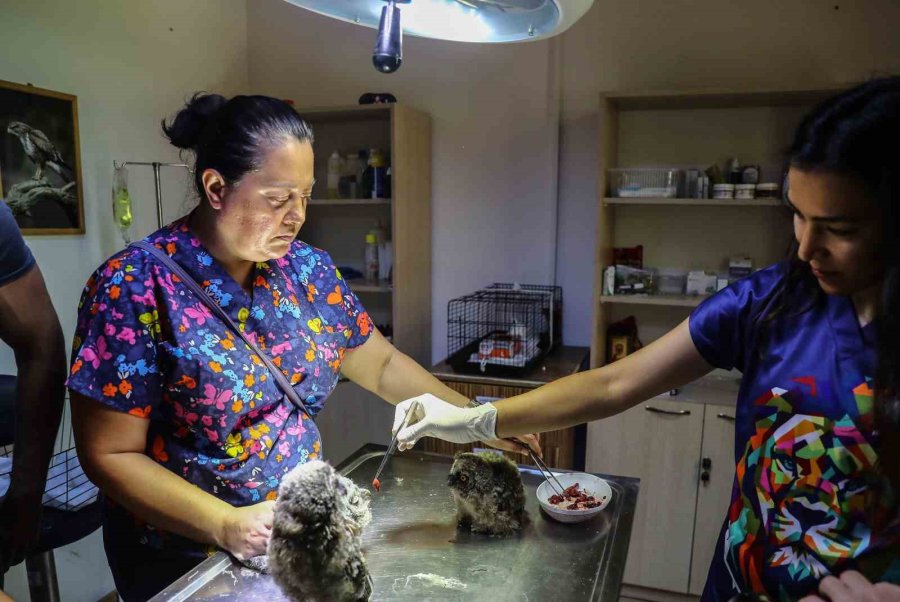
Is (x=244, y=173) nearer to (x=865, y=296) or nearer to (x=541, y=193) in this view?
(x=865, y=296)

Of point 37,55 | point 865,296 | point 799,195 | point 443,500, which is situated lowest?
point 443,500

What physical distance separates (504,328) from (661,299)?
2.18 feet

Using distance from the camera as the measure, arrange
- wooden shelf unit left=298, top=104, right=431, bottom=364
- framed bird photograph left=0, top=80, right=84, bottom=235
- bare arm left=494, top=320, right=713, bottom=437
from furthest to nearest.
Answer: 1. wooden shelf unit left=298, top=104, right=431, bottom=364
2. framed bird photograph left=0, top=80, right=84, bottom=235
3. bare arm left=494, top=320, right=713, bottom=437

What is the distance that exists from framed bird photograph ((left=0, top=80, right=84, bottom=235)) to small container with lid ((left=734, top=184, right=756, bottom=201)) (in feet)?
7.53

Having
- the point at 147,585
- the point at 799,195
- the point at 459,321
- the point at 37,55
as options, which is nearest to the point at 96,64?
the point at 37,55

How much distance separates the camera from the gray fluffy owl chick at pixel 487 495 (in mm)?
1104

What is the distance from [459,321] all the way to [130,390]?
1.85 m

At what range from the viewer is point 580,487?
126cm

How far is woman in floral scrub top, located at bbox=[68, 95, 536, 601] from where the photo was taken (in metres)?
1.00

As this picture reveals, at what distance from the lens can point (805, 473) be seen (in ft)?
2.74

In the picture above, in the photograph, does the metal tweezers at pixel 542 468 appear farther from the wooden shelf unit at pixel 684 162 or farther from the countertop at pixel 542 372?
the wooden shelf unit at pixel 684 162

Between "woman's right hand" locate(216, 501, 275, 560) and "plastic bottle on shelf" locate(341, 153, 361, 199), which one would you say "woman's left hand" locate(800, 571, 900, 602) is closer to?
"woman's right hand" locate(216, 501, 275, 560)

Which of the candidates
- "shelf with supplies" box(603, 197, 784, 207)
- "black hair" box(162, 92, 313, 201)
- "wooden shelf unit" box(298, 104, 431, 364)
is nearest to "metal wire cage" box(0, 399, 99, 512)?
"black hair" box(162, 92, 313, 201)

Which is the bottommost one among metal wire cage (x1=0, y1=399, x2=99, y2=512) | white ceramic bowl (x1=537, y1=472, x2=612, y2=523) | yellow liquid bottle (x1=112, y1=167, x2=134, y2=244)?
metal wire cage (x1=0, y1=399, x2=99, y2=512)
